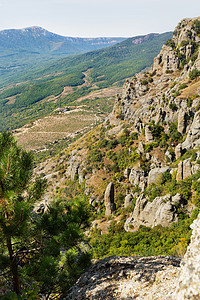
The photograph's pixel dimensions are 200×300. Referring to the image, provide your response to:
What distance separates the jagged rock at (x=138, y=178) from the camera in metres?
34.1

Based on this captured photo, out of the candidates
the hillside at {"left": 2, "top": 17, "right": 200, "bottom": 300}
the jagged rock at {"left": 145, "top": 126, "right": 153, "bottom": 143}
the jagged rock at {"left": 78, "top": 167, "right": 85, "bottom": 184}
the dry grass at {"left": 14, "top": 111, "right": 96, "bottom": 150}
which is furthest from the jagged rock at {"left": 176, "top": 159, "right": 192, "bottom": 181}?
the dry grass at {"left": 14, "top": 111, "right": 96, "bottom": 150}

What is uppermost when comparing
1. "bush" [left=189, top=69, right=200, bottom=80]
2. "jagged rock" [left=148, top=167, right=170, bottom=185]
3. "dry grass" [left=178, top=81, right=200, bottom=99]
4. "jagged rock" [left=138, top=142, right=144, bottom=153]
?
"bush" [left=189, top=69, right=200, bottom=80]

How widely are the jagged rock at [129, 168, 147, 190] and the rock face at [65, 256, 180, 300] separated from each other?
84.1 feet

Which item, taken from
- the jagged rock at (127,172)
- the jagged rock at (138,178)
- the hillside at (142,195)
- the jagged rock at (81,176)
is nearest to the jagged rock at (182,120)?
the hillside at (142,195)

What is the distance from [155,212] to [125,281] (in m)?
18.8

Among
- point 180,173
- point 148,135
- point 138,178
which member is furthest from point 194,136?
point 138,178

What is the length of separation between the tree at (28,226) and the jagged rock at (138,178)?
27.8 metres

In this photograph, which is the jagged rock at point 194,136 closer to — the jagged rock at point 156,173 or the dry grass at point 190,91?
the jagged rock at point 156,173

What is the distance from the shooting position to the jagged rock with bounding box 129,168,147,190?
34088mm

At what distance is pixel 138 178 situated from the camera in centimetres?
3597

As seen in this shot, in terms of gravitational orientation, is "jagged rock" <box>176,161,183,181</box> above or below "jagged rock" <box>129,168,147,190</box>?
above

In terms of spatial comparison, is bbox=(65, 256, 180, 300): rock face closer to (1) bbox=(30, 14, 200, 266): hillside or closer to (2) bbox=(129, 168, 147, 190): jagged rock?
(1) bbox=(30, 14, 200, 266): hillside

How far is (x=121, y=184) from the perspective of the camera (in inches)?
1544

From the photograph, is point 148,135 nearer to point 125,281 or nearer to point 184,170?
point 184,170
